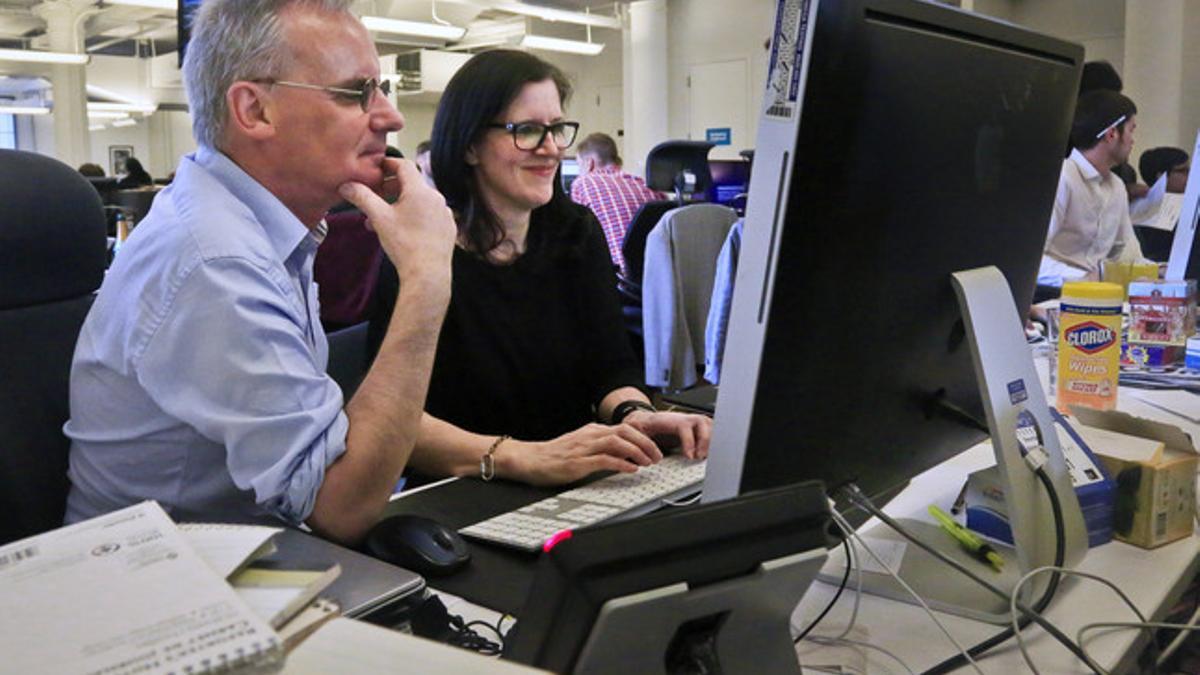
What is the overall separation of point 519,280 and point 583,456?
64 centimetres

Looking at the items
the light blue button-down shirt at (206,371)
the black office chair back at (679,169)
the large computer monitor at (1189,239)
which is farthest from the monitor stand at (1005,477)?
the black office chair back at (679,169)

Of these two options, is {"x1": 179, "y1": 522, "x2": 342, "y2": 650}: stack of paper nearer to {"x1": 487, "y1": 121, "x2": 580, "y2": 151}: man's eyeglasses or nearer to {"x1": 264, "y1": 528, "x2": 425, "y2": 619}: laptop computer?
{"x1": 264, "y1": 528, "x2": 425, "y2": 619}: laptop computer

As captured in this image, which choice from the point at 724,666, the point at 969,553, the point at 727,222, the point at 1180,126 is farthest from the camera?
the point at 1180,126

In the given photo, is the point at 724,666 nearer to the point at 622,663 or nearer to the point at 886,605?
the point at 622,663

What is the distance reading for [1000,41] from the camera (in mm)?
909

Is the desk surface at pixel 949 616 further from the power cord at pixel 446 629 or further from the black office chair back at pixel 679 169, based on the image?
the black office chair back at pixel 679 169

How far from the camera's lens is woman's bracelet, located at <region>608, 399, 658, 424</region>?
171 centimetres

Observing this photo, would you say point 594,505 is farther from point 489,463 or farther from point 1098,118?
point 1098,118

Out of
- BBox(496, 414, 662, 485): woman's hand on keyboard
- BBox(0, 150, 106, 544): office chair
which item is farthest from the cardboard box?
BBox(0, 150, 106, 544): office chair

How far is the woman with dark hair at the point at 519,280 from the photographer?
5.91 feet

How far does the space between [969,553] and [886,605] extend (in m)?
0.14

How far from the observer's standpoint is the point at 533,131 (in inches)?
74.3

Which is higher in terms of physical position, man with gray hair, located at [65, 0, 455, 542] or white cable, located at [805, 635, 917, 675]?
man with gray hair, located at [65, 0, 455, 542]

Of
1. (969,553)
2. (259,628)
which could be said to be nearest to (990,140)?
(969,553)
